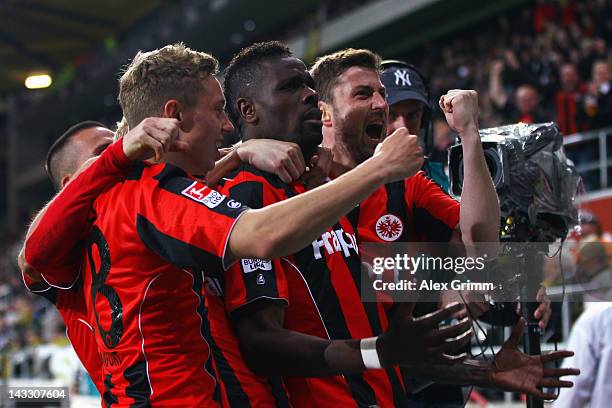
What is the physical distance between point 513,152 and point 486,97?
390 inches

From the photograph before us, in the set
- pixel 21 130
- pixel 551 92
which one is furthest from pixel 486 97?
pixel 21 130

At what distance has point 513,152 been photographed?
310cm

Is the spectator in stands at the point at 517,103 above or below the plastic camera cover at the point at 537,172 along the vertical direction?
above

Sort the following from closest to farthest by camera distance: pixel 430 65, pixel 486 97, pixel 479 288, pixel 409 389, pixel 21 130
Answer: pixel 479 288, pixel 409 389, pixel 486 97, pixel 430 65, pixel 21 130

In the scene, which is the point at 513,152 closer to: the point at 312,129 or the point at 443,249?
the point at 443,249

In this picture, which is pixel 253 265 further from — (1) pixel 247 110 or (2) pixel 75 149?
(2) pixel 75 149

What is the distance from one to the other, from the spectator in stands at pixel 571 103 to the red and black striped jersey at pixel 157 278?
836 cm

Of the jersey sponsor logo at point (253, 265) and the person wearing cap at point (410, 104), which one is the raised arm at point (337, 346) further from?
the person wearing cap at point (410, 104)

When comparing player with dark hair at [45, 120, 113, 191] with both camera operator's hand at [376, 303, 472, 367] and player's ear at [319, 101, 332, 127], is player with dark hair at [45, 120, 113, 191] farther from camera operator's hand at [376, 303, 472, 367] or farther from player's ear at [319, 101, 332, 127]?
camera operator's hand at [376, 303, 472, 367]

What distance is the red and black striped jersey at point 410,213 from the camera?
118 inches

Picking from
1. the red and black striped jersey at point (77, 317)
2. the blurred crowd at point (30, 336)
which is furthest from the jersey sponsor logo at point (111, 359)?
the blurred crowd at point (30, 336)

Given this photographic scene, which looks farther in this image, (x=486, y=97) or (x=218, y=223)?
(x=486, y=97)

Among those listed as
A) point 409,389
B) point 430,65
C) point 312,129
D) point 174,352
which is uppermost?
point 430,65

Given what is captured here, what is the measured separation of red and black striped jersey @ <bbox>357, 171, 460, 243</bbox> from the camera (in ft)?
9.80
